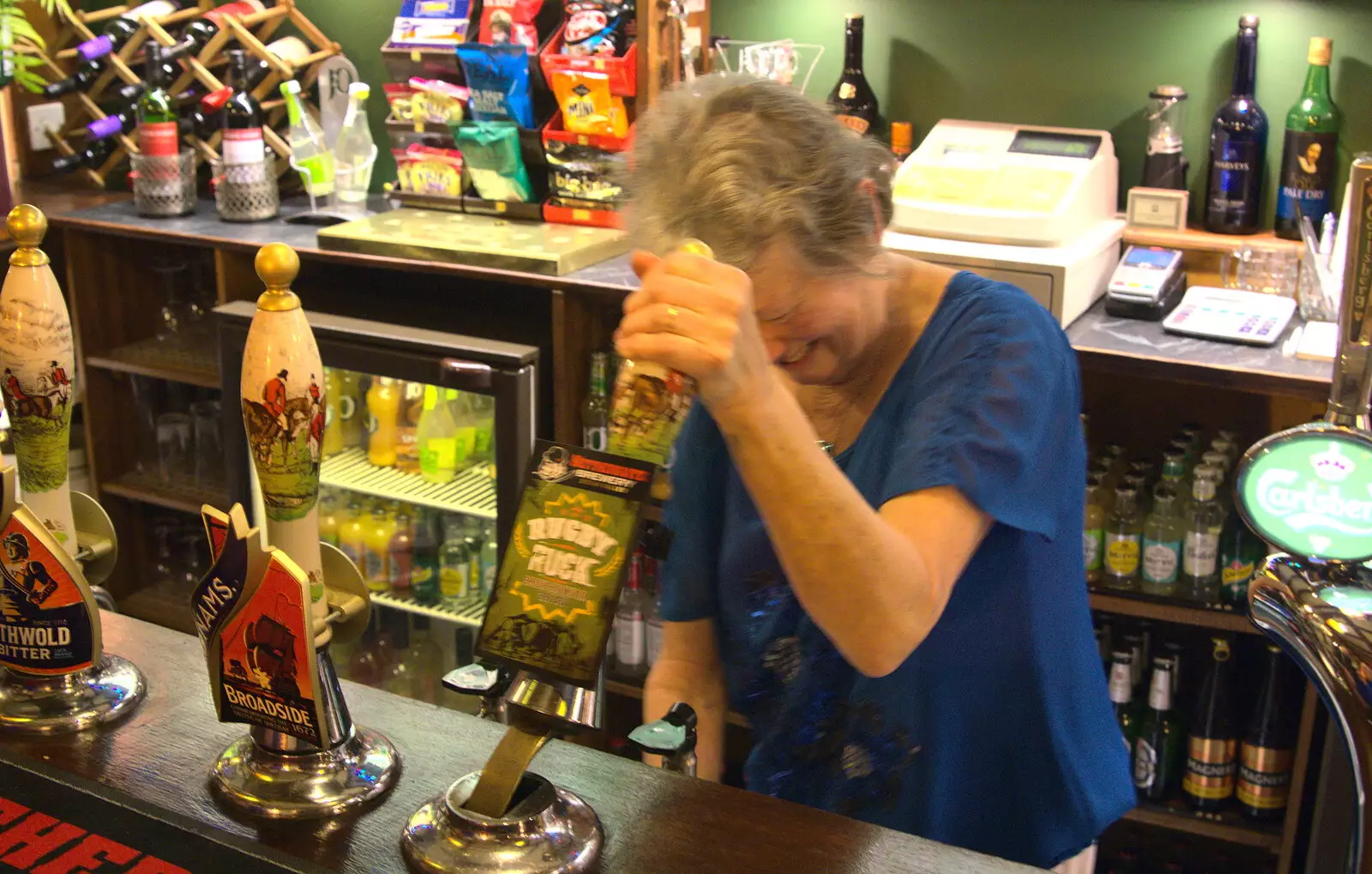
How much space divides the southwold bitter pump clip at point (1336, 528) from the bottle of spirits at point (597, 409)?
6.44ft

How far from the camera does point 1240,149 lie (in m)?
2.41

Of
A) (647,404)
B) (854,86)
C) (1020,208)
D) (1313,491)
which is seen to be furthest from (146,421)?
(1313,491)

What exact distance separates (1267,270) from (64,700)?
2.05m

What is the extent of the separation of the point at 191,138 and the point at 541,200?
1.01 meters

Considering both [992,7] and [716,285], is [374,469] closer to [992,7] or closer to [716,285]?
[992,7]

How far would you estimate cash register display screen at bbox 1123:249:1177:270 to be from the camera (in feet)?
7.74

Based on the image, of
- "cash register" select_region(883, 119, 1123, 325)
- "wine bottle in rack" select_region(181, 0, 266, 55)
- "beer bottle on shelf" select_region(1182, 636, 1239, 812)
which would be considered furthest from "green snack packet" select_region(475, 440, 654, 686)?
"wine bottle in rack" select_region(181, 0, 266, 55)

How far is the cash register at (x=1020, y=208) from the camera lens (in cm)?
218

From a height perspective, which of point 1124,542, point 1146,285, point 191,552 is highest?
point 1146,285

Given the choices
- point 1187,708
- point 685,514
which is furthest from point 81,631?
point 1187,708

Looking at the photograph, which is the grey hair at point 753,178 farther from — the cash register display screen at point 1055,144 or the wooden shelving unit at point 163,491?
the wooden shelving unit at point 163,491

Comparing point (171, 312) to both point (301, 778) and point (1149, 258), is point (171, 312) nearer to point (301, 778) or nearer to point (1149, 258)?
point (1149, 258)

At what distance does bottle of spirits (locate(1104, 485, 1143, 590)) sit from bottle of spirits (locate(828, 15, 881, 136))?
0.85m

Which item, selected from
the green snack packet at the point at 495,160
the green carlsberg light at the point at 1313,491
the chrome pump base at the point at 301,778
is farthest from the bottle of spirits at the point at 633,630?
the green carlsberg light at the point at 1313,491
